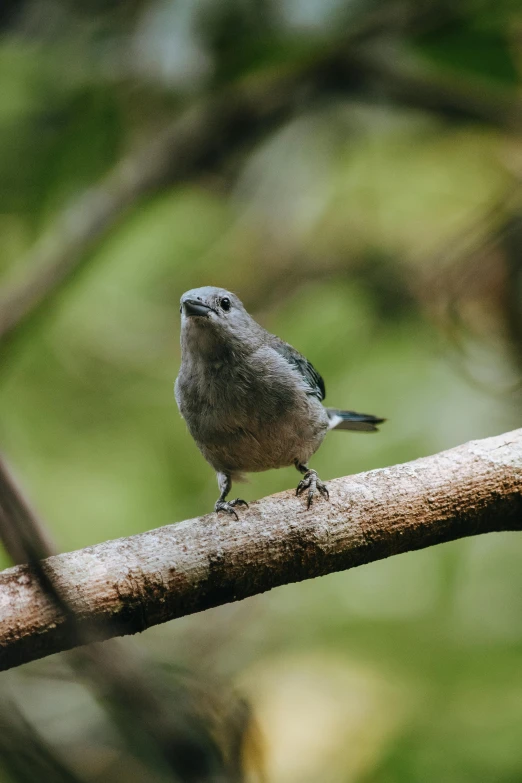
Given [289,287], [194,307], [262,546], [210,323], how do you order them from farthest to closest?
[289,287] → [210,323] → [194,307] → [262,546]

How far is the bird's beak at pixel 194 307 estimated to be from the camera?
4.34 metres

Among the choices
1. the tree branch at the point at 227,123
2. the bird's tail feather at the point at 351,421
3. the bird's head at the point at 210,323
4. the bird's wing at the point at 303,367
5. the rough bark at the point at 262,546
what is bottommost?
the rough bark at the point at 262,546

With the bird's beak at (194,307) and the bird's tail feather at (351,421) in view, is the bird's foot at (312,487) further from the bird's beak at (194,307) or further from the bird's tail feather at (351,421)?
A: the bird's tail feather at (351,421)

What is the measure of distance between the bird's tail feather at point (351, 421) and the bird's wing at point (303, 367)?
0.24 meters

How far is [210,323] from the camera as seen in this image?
447cm

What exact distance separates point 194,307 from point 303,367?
84 centimetres

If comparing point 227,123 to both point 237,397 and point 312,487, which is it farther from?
point 312,487

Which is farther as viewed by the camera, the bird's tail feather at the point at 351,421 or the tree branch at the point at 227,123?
the bird's tail feather at the point at 351,421

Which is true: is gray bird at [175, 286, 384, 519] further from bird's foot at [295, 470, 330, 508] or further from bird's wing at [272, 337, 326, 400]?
bird's foot at [295, 470, 330, 508]

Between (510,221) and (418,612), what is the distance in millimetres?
2466

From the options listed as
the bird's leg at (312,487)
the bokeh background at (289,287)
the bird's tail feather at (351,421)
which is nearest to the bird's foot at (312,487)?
the bird's leg at (312,487)

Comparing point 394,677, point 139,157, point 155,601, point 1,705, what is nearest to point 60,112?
point 139,157

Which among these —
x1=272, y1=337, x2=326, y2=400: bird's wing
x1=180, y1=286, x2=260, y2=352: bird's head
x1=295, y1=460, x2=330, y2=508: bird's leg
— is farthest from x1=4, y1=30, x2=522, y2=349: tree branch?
x1=295, y1=460, x2=330, y2=508: bird's leg

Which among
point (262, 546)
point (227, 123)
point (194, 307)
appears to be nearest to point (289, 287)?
point (227, 123)
